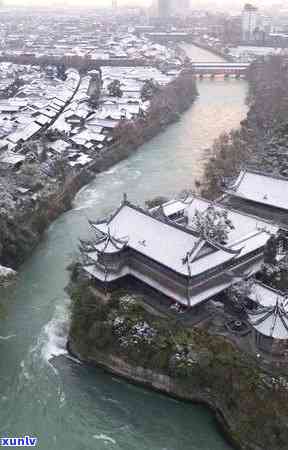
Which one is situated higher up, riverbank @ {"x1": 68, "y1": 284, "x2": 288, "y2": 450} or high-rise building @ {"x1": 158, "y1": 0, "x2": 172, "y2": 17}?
high-rise building @ {"x1": 158, "y1": 0, "x2": 172, "y2": 17}

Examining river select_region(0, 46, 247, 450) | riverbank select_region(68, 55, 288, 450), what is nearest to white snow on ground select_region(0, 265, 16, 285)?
river select_region(0, 46, 247, 450)

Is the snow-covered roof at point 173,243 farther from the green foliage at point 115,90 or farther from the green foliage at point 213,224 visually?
the green foliage at point 115,90

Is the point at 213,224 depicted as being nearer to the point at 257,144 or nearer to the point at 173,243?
the point at 173,243

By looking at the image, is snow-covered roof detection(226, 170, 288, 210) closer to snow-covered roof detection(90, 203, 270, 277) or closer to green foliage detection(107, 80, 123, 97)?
snow-covered roof detection(90, 203, 270, 277)

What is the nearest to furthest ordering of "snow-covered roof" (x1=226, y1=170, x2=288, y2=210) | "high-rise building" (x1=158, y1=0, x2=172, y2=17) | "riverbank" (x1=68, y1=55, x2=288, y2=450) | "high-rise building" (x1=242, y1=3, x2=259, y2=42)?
"riverbank" (x1=68, y1=55, x2=288, y2=450) → "snow-covered roof" (x1=226, y1=170, x2=288, y2=210) → "high-rise building" (x1=242, y1=3, x2=259, y2=42) → "high-rise building" (x1=158, y1=0, x2=172, y2=17)

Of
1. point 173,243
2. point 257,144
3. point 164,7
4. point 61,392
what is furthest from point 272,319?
point 164,7

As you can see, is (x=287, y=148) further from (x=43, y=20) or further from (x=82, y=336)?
(x=43, y=20)
